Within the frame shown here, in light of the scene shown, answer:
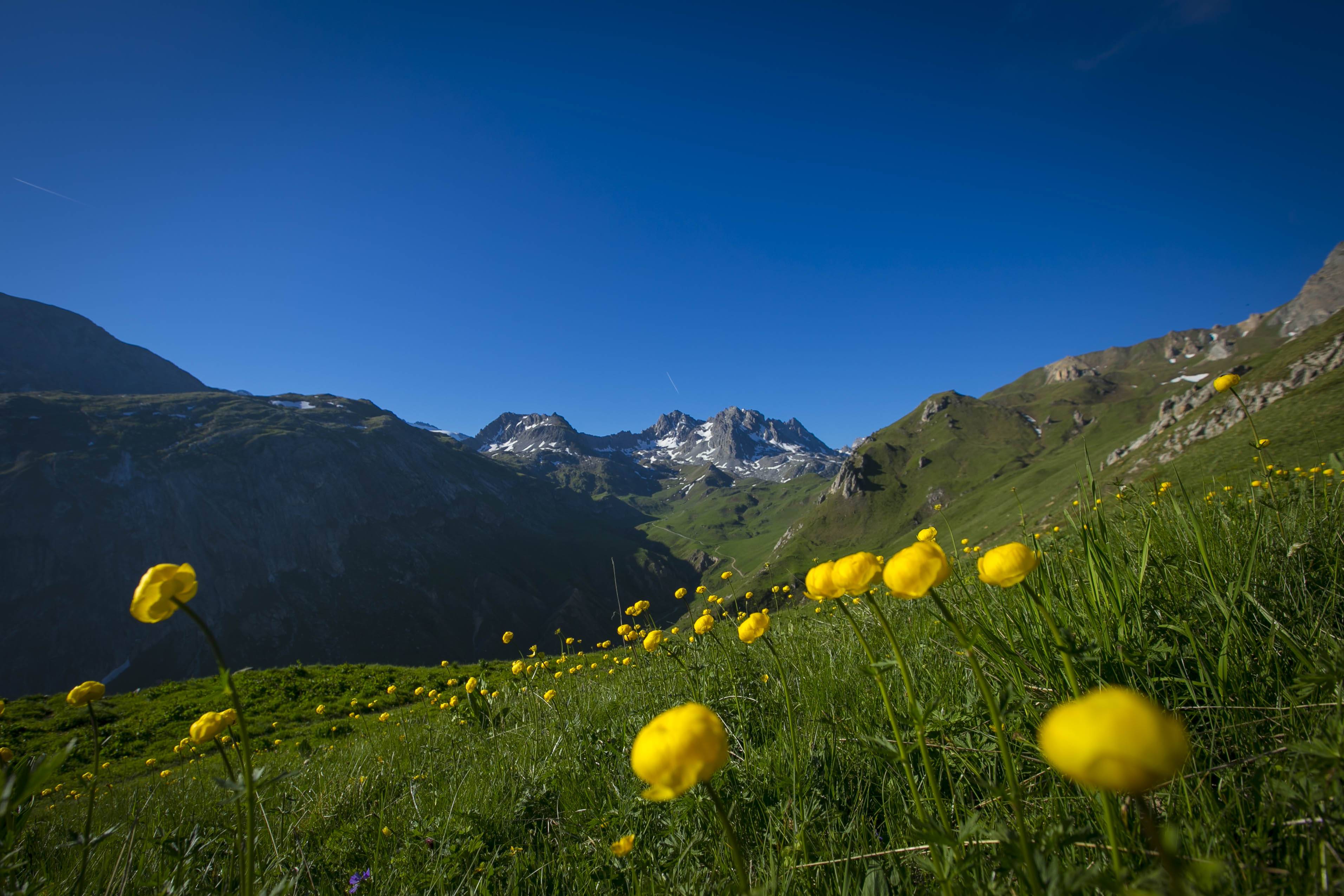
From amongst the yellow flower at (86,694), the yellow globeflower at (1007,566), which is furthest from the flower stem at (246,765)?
the yellow globeflower at (1007,566)

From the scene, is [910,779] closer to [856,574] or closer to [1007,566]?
[856,574]

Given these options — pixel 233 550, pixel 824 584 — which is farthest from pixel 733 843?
pixel 233 550

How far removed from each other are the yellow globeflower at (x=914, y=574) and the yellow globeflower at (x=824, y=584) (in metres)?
0.39

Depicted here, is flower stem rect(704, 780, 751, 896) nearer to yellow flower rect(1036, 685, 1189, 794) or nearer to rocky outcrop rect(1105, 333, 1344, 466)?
yellow flower rect(1036, 685, 1189, 794)

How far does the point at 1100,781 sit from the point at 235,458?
694 ft

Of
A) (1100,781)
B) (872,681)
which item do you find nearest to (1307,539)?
(872,681)

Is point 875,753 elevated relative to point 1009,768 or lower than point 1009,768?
lower

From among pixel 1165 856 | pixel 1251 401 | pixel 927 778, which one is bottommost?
pixel 927 778

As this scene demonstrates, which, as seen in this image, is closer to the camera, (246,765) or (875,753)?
(246,765)

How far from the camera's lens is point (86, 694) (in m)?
3.15

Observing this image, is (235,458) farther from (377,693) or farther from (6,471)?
(377,693)

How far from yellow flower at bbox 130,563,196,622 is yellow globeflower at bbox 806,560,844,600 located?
2607mm

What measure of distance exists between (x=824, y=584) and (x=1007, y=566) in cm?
74

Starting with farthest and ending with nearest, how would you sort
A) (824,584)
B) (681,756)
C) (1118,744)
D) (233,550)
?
(233,550) < (824,584) < (681,756) < (1118,744)
